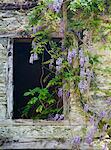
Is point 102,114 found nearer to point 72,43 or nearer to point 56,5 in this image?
point 72,43

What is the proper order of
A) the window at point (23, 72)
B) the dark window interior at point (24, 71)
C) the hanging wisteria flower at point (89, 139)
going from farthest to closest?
1. the dark window interior at point (24, 71)
2. the window at point (23, 72)
3. the hanging wisteria flower at point (89, 139)

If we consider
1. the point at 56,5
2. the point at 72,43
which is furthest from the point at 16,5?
the point at 72,43

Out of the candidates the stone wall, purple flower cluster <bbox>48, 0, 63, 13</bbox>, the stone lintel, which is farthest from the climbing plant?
the stone wall

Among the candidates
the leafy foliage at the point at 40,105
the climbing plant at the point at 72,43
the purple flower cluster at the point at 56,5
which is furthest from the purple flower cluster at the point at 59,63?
the purple flower cluster at the point at 56,5

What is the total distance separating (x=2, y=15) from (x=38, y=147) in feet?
6.28

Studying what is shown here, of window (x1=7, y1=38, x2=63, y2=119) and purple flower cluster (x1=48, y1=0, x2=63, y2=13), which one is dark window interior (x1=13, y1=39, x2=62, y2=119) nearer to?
window (x1=7, y1=38, x2=63, y2=119)

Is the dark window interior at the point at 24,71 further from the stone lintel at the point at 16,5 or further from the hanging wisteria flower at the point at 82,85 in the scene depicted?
the hanging wisteria flower at the point at 82,85

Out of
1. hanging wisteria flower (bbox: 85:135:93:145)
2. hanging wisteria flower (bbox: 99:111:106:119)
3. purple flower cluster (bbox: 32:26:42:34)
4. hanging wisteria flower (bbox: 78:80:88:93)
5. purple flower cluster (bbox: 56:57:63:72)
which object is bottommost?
hanging wisteria flower (bbox: 85:135:93:145)

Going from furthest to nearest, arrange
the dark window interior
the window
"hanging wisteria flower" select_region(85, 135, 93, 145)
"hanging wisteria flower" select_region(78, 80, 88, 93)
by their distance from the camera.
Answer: the dark window interior → the window → "hanging wisteria flower" select_region(78, 80, 88, 93) → "hanging wisteria flower" select_region(85, 135, 93, 145)

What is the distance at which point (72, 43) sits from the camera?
4.75m

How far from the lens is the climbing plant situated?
4676 millimetres

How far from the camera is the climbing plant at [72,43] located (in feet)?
15.3

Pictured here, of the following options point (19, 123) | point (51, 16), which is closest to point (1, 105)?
point (19, 123)

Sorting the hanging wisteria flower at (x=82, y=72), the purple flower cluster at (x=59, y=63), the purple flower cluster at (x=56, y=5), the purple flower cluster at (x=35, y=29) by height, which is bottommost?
the hanging wisteria flower at (x=82, y=72)
